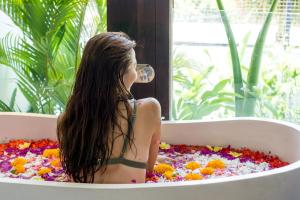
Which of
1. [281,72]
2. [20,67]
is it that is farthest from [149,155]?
[20,67]

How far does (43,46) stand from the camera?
3.10 metres

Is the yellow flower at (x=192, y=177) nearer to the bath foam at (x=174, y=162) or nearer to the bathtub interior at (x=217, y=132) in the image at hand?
the bath foam at (x=174, y=162)

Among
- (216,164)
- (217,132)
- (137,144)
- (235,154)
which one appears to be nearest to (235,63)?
(217,132)

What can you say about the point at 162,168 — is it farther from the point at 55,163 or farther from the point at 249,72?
the point at 249,72

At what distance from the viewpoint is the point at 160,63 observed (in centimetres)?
294

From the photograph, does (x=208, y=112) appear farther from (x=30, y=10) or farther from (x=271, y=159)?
(x=30, y=10)

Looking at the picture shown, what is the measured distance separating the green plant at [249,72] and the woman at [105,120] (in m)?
1.05

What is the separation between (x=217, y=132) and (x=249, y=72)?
0.47 metres

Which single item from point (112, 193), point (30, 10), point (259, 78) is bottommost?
point (112, 193)

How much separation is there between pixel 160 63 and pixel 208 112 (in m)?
0.43

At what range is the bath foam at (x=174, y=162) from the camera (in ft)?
7.52

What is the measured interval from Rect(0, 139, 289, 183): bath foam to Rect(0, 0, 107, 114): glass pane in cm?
45

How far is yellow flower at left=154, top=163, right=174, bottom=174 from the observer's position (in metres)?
2.31

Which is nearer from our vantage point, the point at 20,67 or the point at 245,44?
the point at 245,44
